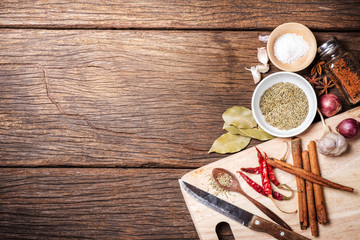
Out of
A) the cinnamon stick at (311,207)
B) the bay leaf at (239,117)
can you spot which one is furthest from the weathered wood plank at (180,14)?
the cinnamon stick at (311,207)

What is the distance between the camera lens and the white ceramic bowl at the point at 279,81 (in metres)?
1.26

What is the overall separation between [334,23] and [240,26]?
0.45 metres

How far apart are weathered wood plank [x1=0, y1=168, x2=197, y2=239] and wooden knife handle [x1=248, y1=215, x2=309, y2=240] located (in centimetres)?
31

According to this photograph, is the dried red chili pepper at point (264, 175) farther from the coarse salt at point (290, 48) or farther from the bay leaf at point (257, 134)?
the coarse salt at point (290, 48)

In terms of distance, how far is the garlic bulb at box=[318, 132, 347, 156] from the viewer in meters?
1.20

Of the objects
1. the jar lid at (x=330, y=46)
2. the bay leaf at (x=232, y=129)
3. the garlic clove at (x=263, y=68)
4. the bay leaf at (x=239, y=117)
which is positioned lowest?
the bay leaf at (x=232, y=129)

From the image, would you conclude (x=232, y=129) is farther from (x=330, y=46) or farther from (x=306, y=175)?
(x=330, y=46)

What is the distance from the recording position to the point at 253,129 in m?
1.31

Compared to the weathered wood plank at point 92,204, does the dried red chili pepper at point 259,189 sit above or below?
below

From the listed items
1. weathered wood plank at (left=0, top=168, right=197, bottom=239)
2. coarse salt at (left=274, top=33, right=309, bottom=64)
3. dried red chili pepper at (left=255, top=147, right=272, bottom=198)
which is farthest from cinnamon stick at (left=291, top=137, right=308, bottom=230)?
weathered wood plank at (left=0, top=168, right=197, bottom=239)

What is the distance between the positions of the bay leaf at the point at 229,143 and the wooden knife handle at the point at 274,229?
33cm

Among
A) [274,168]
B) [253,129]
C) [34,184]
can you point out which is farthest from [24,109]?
[274,168]

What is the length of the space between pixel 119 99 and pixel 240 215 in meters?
0.79

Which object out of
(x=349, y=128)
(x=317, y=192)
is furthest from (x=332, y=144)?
(x=317, y=192)
